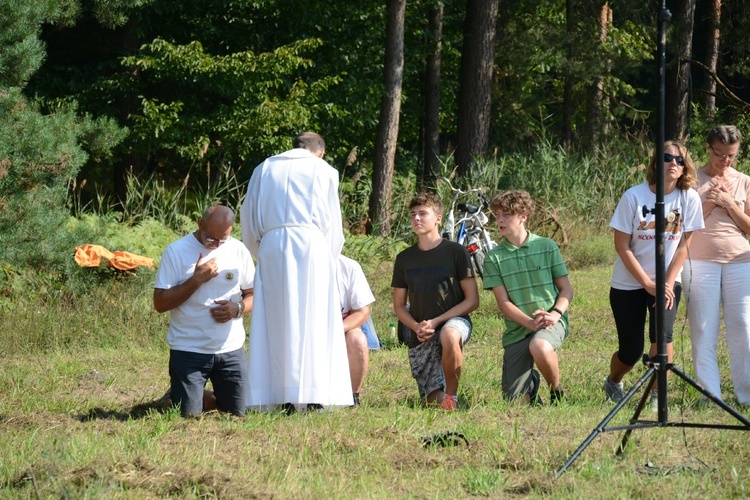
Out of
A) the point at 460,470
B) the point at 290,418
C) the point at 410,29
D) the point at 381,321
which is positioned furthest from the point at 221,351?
the point at 410,29

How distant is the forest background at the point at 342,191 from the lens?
5176 mm

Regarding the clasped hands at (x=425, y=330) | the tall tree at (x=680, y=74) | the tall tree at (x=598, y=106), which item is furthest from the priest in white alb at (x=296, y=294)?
the tall tree at (x=598, y=106)

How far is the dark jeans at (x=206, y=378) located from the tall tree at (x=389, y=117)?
11051 mm

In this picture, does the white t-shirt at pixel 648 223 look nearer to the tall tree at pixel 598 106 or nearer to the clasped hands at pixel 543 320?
the clasped hands at pixel 543 320

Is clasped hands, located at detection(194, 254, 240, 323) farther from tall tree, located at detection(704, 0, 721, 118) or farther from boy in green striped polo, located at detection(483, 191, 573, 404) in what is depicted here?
tall tree, located at detection(704, 0, 721, 118)

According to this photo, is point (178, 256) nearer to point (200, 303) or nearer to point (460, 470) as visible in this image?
point (200, 303)

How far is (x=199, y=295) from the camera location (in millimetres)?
6914

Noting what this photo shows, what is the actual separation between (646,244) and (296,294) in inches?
93.8

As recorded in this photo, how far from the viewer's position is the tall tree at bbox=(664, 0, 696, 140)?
2100cm

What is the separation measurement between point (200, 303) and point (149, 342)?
12.4ft

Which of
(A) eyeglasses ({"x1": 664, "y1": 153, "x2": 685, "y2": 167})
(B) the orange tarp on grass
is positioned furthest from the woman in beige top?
(B) the orange tarp on grass

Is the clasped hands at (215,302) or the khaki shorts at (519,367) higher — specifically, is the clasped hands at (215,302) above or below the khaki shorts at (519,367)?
above

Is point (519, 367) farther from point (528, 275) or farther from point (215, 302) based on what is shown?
point (215, 302)

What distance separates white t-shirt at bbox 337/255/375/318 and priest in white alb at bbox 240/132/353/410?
371 mm
